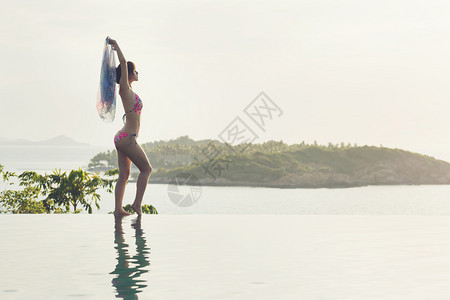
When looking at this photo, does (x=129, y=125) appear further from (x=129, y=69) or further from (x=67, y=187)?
(x=67, y=187)

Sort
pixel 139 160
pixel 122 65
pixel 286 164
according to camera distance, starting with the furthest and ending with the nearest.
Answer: pixel 286 164
pixel 139 160
pixel 122 65

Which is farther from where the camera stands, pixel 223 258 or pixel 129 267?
pixel 223 258

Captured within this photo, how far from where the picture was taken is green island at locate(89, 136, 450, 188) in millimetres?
132250

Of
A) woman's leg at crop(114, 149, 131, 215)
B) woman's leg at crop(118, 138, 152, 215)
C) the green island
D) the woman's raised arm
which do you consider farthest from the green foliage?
the green island

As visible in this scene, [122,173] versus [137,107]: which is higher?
[137,107]

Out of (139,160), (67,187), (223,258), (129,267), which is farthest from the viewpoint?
(67,187)

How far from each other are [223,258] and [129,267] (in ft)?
2.30

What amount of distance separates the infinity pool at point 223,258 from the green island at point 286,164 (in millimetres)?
120223

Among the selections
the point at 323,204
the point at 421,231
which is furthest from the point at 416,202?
the point at 421,231

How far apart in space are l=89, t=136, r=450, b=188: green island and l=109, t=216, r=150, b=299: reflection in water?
121163 millimetres

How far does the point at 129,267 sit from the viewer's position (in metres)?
4.07

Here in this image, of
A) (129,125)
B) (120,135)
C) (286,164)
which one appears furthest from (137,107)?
(286,164)

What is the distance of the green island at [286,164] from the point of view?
13225cm

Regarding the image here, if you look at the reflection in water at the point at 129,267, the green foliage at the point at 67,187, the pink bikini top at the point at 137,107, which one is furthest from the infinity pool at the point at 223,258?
the green foliage at the point at 67,187
